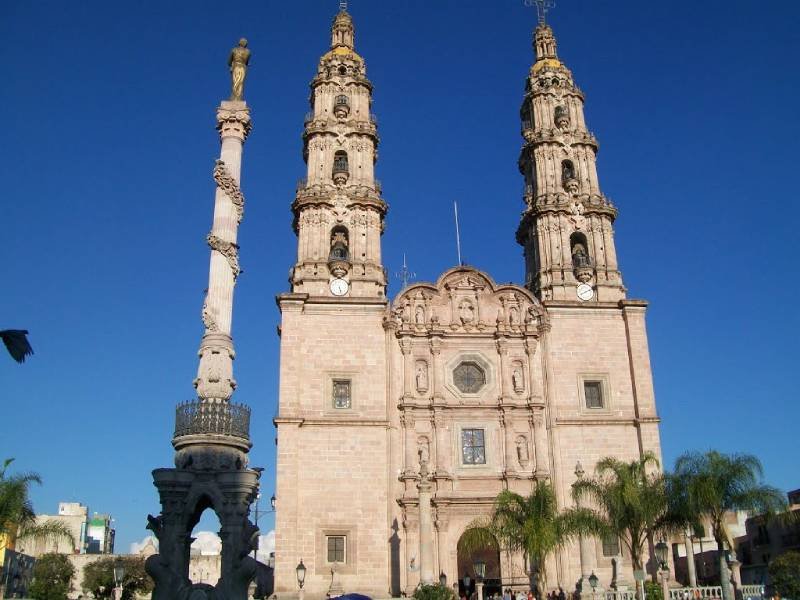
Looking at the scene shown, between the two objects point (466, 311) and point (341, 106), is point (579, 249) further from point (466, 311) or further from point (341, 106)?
point (341, 106)

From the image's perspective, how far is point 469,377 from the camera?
113 feet

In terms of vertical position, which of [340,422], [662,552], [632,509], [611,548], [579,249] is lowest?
[662,552]

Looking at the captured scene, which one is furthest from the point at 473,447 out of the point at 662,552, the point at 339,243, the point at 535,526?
the point at 339,243

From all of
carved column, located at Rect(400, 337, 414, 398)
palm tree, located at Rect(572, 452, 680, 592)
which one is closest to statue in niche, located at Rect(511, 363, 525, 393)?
carved column, located at Rect(400, 337, 414, 398)

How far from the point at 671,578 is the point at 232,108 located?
76.4 feet

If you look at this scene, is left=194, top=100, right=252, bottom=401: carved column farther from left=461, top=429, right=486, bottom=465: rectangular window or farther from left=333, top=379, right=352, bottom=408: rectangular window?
left=461, top=429, right=486, bottom=465: rectangular window

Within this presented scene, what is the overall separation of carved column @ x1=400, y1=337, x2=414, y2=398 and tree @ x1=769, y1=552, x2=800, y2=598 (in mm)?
17163

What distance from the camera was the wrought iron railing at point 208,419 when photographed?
1833 centimetres

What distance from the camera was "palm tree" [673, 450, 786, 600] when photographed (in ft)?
80.0

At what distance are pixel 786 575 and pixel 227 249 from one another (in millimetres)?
28190

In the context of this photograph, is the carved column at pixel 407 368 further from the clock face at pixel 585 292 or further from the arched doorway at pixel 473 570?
the clock face at pixel 585 292

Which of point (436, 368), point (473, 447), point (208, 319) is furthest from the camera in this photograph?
point (436, 368)

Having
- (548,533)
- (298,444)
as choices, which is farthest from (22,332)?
(298,444)

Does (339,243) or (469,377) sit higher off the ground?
(339,243)
